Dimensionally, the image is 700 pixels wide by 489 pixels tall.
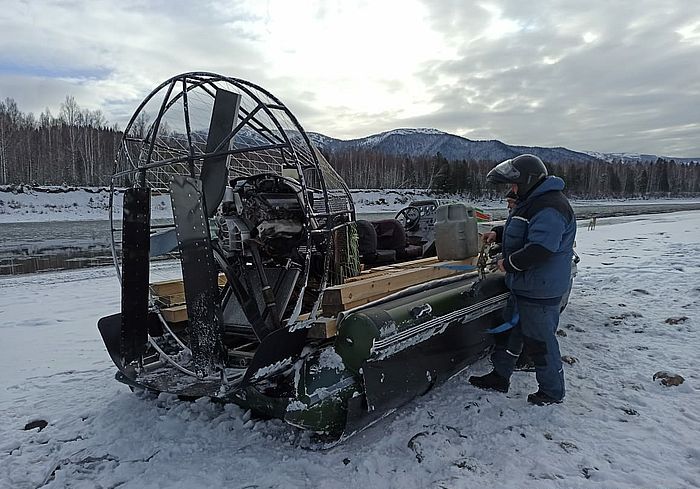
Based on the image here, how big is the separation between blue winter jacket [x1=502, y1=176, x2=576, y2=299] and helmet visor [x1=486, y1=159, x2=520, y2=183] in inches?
7.8

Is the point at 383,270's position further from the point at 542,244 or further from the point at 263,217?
the point at 542,244

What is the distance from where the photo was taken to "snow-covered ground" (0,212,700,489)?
10.0ft

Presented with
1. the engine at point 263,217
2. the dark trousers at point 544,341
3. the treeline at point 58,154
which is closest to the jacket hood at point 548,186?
the dark trousers at point 544,341

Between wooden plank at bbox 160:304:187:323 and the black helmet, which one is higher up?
the black helmet

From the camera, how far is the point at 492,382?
4320 mm

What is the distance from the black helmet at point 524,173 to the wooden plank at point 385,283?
3.43 ft

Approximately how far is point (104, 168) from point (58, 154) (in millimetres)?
4316

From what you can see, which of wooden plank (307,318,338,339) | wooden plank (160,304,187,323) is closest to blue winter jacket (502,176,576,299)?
wooden plank (307,318,338,339)

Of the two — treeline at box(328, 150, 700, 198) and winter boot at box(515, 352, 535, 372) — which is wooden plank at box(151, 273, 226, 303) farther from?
treeline at box(328, 150, 700, 198)

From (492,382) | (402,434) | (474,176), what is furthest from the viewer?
(474,176)

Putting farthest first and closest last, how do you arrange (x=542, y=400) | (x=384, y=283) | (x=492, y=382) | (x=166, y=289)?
1. (x=166, y=289)
2. (x=492, y=382)
3. (x=384, y=283)
4. (x=542, y=400)

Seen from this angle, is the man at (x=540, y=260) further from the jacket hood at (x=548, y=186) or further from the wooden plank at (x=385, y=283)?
the wooden plank at (x=385, y=283)

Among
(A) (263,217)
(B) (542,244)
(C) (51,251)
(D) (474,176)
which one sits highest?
(D) (474,176)

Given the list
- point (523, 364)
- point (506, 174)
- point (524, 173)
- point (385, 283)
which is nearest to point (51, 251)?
point (385, 283)
